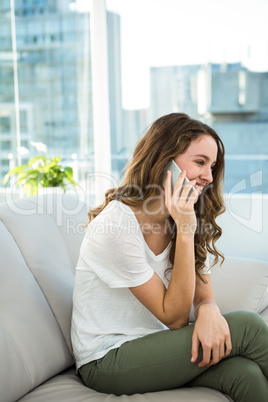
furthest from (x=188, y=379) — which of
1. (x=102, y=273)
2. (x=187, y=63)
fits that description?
(x=187, y=63)

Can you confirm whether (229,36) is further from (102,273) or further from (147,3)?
(102,273)

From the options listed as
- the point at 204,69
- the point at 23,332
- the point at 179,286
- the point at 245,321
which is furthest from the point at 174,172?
the point at 204,69

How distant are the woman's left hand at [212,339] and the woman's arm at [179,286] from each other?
0.07m

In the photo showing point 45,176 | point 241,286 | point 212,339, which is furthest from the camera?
point 45,176

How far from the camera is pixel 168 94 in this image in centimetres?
333

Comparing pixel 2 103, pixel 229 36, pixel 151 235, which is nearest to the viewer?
pixel 151 235

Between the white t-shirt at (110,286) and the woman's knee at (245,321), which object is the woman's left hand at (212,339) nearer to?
the woman's knee at (245,321)

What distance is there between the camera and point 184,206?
1363 millimetres

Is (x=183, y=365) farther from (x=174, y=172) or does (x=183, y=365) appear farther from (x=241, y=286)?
(x=241, y=286)

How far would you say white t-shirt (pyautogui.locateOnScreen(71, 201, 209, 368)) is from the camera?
1.30m

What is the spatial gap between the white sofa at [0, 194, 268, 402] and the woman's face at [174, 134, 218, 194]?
0.53m

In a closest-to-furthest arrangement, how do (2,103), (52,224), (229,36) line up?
1. (52,224)
2. (229,36)
3. (2,103)

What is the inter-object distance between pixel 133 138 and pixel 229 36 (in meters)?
0.96

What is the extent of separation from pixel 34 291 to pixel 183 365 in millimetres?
492
